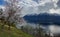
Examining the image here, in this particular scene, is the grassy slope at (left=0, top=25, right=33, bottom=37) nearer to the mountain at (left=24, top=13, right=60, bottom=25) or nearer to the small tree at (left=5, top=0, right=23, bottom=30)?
the small tree at (left=5, top=0, right=23, bottom=30)

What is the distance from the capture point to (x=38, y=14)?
186 inches

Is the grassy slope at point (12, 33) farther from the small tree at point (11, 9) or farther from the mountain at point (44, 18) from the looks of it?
the mountain at point (44, 18)

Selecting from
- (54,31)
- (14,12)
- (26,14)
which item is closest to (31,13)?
(26,14)

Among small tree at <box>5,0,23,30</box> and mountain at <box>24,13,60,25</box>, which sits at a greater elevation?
small tree at <box>5,0,23,30</box>

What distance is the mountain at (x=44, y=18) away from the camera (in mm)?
4707

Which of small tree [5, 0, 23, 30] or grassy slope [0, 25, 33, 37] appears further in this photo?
small tree [5, 0, 23, 30]

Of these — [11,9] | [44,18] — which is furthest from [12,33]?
[44,18]

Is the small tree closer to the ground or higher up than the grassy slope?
higher up

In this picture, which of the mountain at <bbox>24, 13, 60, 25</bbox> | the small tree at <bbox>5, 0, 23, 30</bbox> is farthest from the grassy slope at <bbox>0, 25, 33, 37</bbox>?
the mountain at <bbox>24, 13, 60, 25</bbox>

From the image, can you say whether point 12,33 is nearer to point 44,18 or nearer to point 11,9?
point 11,9

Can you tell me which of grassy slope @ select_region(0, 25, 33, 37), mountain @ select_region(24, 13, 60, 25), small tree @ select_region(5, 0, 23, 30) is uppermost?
small tree @ select_region(5, 0, 23, 30)

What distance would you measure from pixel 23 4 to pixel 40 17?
563 mm

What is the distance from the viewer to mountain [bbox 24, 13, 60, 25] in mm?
4707

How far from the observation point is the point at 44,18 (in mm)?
4750
